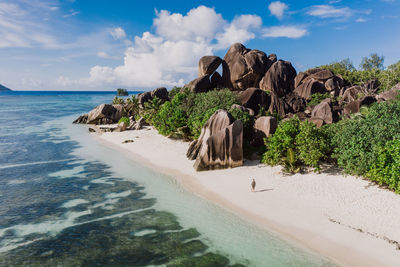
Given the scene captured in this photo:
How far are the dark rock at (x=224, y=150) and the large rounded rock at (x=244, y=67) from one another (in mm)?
24452

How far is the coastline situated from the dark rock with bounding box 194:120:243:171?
0.55 metres

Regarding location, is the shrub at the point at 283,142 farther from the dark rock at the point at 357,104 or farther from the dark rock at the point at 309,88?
the dark rock at the point at 309,88

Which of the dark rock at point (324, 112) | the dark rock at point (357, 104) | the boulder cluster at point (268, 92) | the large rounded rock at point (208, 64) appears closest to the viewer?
the boulder cluster at point (268, 92)

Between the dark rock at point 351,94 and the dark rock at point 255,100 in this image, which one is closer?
the dark rock at point 255,100

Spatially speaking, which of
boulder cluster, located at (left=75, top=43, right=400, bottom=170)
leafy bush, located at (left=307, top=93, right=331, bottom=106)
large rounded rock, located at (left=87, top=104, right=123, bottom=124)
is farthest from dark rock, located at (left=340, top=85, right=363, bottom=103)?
large rounded rock, located at (left=87, top=104, right=123, bottom=124)

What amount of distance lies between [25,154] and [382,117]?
102 ft

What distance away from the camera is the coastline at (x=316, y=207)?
10.6m

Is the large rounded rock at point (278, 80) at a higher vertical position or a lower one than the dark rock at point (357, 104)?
higher

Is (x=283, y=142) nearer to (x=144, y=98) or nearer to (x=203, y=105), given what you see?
(x=203, y=105)

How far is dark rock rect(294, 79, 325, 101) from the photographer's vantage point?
37897mm

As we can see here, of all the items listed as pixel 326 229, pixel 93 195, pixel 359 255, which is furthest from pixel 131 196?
pixel 359 255

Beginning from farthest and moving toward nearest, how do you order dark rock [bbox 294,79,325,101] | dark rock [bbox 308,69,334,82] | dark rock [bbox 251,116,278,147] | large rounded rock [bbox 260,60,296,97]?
large rounded rock [bbox 260,60,296,97], dark rock [bbox 308,69,334,82], dark rock [bbox 294,79,325,101], dark rock [bbox 251,116,278,147]

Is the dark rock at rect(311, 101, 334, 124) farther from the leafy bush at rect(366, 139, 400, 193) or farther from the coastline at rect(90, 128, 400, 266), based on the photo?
the leafy bush at rect(366, 139, 400, 193)

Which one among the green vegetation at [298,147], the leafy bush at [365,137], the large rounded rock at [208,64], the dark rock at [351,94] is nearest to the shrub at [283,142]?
the green vegetation at [298,147]
